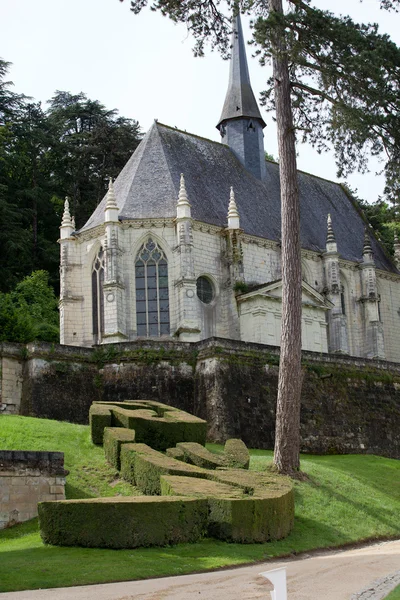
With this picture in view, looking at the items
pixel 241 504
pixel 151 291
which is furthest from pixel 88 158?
pixel 241 504

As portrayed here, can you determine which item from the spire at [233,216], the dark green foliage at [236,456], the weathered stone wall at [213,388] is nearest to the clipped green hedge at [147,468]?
the dark green foliage at [236,456]

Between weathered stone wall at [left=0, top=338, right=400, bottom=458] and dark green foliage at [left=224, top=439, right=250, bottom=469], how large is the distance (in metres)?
7.06

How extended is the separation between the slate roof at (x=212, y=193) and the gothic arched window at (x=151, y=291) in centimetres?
198

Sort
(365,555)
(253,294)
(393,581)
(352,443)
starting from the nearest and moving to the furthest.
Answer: (393,581)
(365,555)
(352,443)
(253,294)

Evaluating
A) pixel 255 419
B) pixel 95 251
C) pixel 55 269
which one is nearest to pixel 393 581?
pixel 255 419

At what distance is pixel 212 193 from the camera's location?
47594mm

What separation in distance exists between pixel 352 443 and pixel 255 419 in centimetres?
449

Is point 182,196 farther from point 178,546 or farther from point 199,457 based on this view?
point 178,546

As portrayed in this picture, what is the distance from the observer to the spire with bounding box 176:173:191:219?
42844 mm

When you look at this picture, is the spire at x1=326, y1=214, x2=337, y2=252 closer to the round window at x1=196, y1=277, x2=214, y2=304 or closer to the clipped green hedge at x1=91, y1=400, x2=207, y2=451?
the round window at x1=196, y1=277, x2=214, y2=304

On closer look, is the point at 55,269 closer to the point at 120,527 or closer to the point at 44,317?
the point at 44,317

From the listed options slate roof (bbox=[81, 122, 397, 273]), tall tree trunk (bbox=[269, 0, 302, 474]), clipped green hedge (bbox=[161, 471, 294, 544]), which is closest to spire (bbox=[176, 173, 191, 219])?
slate roof (bbox=[81, 122, 397, 273])

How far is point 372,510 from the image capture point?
2238 cm

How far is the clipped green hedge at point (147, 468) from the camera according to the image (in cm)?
1947
